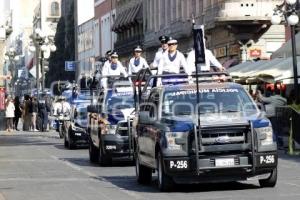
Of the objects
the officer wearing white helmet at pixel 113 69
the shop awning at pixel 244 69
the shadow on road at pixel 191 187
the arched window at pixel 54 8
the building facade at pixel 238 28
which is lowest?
the shadow on road at pixel 191 187

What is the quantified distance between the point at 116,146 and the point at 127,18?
5585 centimetres

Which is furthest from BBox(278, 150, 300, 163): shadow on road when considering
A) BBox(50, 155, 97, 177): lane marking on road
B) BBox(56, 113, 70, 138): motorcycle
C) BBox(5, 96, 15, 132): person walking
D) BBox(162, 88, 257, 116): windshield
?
BBox(5, 96, 15, 132): person walking

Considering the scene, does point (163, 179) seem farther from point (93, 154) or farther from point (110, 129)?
point (93, 154)

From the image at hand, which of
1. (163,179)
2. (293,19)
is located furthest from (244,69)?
(163,179)

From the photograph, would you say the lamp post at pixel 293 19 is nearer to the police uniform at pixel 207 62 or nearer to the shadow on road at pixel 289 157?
the shadow on road at pixel 289 157

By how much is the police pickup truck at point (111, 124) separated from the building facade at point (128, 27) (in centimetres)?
4786

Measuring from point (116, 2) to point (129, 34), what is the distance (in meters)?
8.66

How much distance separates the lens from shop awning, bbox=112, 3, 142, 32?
7412 cm

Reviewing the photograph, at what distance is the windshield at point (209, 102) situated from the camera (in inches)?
621

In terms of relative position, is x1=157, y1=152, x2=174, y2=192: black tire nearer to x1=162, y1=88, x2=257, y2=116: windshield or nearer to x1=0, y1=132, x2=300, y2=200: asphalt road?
x1=0, y1=132, x2=300, y2=200: asphalt road

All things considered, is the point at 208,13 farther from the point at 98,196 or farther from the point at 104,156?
the point at 98,196

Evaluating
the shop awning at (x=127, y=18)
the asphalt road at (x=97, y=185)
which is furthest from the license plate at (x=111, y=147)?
the shop awning at (x=127, y=18)

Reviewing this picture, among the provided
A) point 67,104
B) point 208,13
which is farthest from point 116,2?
point 67,104

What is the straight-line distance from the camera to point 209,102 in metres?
15.9
